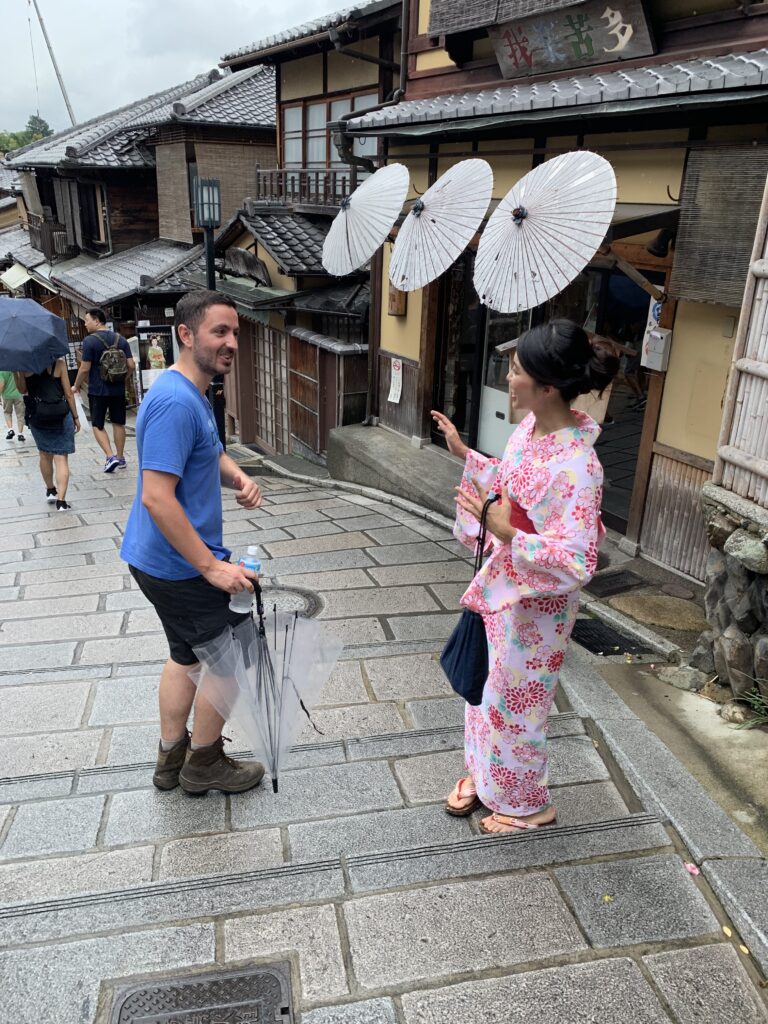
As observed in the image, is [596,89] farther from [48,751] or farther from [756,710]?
[48,751]

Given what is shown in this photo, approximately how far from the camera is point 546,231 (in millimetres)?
5004

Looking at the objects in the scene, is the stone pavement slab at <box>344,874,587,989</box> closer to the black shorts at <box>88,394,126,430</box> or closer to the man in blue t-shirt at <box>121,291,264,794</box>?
the man in blue t-shirt at <box>121,291,264,794</box>

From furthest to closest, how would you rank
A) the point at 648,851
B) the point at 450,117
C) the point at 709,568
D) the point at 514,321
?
1. the point at 514,321
2. the point at 450,117
3. the point at 709,568
4. the point at 648,851

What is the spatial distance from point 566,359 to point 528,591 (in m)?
0.88

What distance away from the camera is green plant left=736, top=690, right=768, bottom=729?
3.92 metres

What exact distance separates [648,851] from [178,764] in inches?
84.8

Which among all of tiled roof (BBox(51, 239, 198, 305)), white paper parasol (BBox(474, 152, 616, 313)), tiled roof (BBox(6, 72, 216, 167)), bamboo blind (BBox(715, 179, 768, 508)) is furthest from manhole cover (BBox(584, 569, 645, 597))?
tiled roof (BBox(6, 72, 216, 167))

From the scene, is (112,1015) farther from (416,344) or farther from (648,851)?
(416,344)

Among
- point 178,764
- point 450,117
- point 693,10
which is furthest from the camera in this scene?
point 450,117

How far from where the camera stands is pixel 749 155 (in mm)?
5094

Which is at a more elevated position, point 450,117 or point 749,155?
point 450,117

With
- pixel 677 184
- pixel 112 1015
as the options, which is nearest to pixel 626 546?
pixel 677 184

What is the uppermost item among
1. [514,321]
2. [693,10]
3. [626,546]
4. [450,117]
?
[693,10]

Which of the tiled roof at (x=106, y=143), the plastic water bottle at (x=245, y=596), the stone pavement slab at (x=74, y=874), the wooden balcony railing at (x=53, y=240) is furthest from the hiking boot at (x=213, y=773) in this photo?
the wooden balcony railing at (x=53, y=240)
